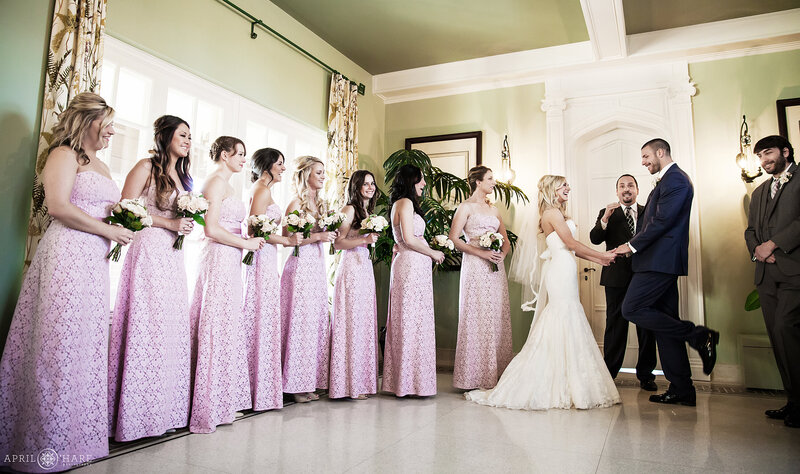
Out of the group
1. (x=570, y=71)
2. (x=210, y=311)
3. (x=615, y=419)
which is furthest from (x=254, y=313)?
(x=570, y=71)

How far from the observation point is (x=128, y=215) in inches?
118

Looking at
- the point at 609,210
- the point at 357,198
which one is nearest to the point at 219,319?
the point at 357,198

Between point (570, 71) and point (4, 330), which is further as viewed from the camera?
point (570, 71)

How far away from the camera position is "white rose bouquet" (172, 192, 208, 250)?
3375 mm

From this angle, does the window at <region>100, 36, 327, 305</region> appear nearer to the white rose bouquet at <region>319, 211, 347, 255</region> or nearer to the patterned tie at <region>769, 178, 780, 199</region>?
the white rose bouquet at <region>319, 211, 347, 255</region>

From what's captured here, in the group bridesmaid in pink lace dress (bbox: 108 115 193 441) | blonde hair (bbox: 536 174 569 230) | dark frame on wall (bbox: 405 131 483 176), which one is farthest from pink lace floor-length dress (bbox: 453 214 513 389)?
bridesmaid in pink lace dress (bbox: 108 115 193 441)

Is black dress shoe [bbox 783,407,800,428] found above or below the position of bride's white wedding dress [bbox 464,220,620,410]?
below

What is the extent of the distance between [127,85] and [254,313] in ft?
7.02

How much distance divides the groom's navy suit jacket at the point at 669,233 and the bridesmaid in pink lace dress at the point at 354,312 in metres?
2.38

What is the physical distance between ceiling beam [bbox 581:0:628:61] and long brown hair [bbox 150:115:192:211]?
13.1 feet

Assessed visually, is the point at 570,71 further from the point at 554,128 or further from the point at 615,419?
the point at 615,419

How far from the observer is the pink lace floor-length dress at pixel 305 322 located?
4.36 m

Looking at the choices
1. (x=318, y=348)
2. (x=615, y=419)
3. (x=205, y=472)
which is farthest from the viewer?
(x=318, y=348)

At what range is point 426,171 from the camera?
638 centimetres
